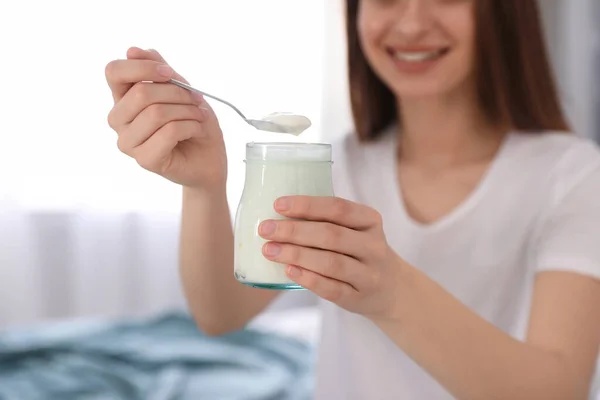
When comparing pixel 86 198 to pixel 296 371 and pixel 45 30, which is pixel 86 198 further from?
pixel 296 371

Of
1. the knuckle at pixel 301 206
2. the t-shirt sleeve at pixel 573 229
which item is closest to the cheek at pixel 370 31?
the t-shirt sleeve at pixel 573 229

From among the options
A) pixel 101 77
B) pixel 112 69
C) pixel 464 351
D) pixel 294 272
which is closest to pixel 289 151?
pixel 294 272

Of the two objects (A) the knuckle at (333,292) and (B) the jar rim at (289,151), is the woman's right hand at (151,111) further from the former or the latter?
(A) the knuckle at (333,292)

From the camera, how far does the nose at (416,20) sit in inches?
51.4

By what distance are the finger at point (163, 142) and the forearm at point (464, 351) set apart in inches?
13.8

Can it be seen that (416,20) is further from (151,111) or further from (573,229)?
(151,111)

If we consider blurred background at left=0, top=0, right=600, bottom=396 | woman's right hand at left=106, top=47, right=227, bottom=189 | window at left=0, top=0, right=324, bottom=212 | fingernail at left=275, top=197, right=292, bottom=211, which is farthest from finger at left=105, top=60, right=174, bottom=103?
window at left=0, top=0, right=324, bottom=212

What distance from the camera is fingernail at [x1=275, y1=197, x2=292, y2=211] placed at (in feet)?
2.69

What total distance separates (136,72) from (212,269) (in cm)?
43

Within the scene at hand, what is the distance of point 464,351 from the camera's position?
3.28ft

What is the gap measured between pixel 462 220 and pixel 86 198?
83.3 inches

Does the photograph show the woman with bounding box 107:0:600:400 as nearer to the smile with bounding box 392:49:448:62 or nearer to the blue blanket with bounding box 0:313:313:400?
the smile with bounding box 392:49:448:62

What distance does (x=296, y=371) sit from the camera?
2.14m

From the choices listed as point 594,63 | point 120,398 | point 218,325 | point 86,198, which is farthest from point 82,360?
point 594,63
